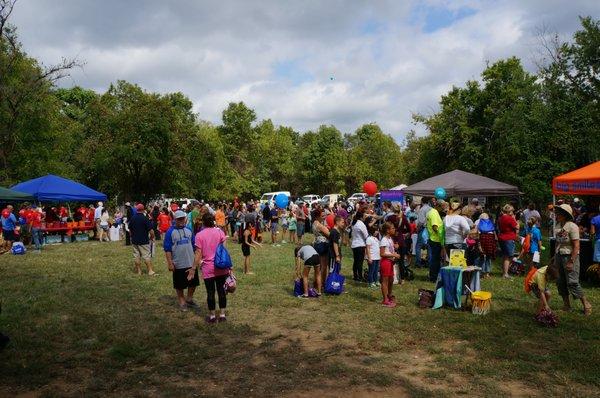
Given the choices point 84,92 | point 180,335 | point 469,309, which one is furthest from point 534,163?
point 84,92

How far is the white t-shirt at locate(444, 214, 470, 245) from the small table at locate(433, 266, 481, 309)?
147 centimetres

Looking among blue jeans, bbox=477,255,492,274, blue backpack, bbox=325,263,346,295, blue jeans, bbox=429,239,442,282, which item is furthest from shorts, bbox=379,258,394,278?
blue jeans, bbox=477,255,492,274

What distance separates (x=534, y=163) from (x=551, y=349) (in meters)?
22.0

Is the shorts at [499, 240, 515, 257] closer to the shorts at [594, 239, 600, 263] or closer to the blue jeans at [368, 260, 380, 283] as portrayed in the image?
the shorts at [594, 239, 600, 263]

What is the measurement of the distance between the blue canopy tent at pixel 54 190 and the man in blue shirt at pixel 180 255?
41.9 ft

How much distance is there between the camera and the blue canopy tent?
764 inches

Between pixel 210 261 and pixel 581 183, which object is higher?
pixel 581 183

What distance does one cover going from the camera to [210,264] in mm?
7395

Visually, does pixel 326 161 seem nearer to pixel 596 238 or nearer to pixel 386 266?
pixel 596 238

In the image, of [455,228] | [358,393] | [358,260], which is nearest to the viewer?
[358,393]

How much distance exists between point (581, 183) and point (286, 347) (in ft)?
A: 27.6

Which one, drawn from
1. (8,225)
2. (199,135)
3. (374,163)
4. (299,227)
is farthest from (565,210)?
(374,163)

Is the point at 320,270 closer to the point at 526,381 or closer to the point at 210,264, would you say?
the point at 210,264

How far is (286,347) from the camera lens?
21.1 ft
